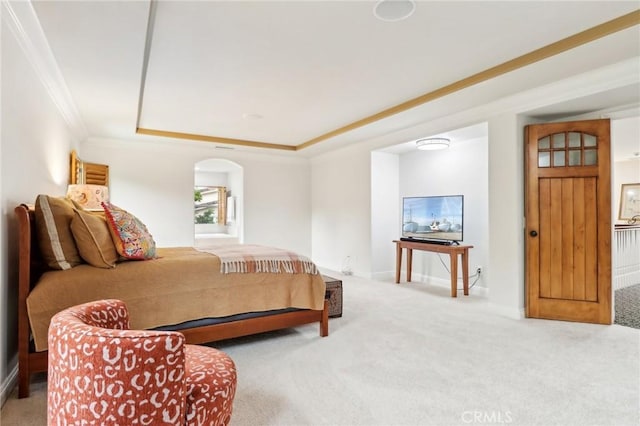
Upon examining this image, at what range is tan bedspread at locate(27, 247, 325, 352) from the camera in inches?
80.9

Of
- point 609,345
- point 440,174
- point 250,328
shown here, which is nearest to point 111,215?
point 250,328

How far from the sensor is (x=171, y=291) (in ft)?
7.99

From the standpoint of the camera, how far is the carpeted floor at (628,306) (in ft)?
11.7

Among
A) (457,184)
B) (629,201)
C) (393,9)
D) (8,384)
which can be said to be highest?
(393,9)

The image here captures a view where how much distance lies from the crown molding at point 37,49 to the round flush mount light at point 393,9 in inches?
81.8

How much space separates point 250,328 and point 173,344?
5.61 feet

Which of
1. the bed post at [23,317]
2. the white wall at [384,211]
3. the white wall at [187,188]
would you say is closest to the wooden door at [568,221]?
the white wall at [384,211]

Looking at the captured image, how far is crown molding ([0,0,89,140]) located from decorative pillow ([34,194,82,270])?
104 centimetres

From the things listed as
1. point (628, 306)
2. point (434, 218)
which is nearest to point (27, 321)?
point (434, 218)

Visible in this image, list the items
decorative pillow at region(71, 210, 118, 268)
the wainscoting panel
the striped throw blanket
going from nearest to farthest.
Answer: decorative pillow at region(71, 210, 118, 268) → the striped throw blanket → the wainscoting panel

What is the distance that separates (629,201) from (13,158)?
34.3 ft

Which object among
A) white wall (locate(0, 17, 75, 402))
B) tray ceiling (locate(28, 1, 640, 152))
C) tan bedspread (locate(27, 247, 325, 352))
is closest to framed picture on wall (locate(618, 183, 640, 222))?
tray ceiling (locate(28, 1, 640, 152))

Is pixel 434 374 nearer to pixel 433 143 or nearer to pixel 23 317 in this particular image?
pixel 23 317

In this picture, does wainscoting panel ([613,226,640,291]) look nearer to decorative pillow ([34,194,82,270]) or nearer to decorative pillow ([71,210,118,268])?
decorative pillow ([71,210,118,268])
